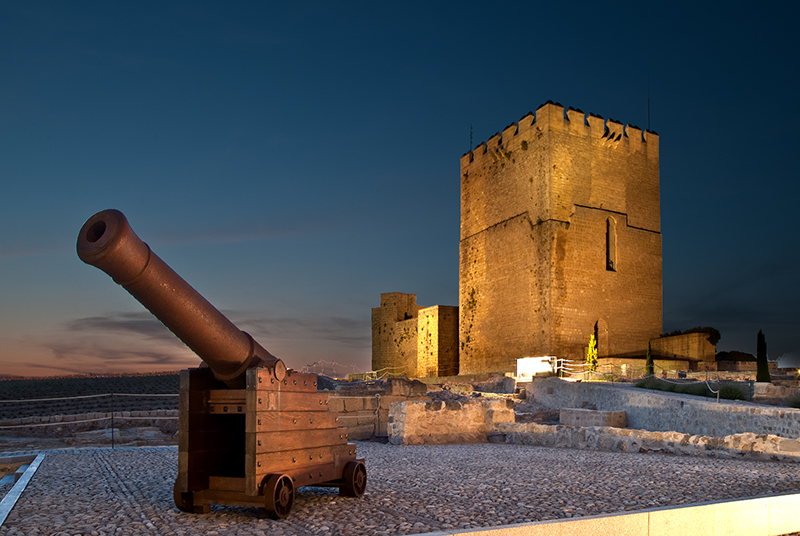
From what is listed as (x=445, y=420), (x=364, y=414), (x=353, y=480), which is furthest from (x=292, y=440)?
(x=364, y=414)

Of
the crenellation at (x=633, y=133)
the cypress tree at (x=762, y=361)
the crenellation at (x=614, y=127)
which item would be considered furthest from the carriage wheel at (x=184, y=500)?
the crenellation at (x=633, y=133)

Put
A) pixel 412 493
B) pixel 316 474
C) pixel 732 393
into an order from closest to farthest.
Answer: pixel 316 474, pixel 412 493, pixel 732 393

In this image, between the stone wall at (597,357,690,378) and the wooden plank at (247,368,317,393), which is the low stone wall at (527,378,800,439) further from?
the wooden plank at (247,368,317,393)

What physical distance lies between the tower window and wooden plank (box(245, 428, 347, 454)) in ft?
69.1

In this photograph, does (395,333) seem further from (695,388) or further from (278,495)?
(278,495)

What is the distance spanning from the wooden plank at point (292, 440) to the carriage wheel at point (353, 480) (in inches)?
8.0

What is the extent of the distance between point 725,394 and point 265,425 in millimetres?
9390

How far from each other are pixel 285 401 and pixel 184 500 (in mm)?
899

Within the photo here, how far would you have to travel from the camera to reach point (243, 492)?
3.85 metres

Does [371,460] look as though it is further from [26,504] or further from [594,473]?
[26,504]

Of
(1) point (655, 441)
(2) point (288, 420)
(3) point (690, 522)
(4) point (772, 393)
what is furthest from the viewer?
(4) point (772, 393)

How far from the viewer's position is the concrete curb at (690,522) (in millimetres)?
3094

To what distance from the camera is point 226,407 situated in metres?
4.02

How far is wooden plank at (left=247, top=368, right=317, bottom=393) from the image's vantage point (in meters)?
3.76
